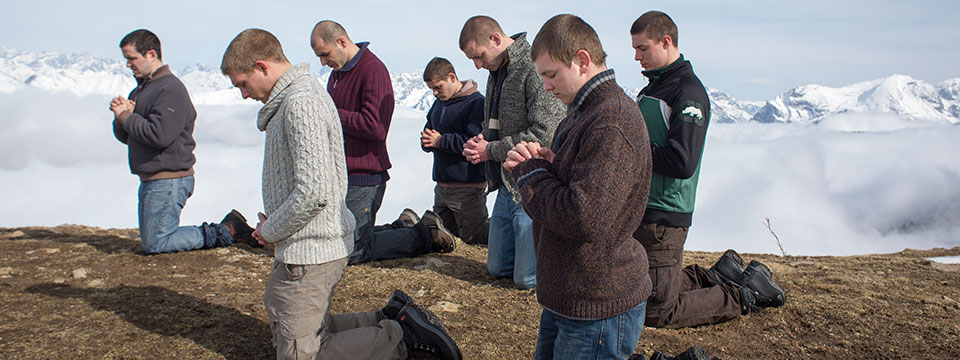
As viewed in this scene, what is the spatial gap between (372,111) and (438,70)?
1815 mm

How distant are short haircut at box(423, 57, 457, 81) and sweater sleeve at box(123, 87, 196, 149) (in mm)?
2828

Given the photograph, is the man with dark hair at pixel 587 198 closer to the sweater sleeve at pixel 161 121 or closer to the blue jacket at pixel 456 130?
the blue jacket at pixel 456 130

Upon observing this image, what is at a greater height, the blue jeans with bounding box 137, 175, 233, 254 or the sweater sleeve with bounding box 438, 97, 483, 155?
the sweater sleeve with bounding box 438, 97, 483, 155

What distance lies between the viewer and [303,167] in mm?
3318

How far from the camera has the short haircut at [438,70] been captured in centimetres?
750

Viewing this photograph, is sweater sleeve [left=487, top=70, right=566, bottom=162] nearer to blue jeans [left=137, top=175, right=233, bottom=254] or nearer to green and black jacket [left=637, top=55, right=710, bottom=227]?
green and black jacket [left=637, top=55, right=710, bottom=227]

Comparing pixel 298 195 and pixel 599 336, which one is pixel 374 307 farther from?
pixel 599 336

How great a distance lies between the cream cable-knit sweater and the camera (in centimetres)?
333

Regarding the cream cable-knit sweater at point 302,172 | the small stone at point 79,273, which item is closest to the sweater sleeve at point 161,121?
the small stone at point 79,273

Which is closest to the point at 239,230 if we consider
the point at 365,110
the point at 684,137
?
the point at 365,110

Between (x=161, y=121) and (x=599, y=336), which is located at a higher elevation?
(x=161, y=121)

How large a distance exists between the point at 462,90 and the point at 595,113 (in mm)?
5173

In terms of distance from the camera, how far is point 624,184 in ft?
7.79

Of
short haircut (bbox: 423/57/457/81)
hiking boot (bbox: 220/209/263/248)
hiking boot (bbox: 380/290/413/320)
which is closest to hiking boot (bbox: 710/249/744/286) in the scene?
hiking boot (bbox: 380/290/413/320)
